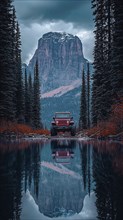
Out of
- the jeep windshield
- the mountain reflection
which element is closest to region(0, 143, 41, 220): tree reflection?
the mountain reflection

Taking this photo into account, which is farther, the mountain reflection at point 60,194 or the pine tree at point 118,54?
the pine tree at point 118,54

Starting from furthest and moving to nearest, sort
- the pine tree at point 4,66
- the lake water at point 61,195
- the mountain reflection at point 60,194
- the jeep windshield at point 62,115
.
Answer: the jeep windshield at point 62,115 < the pine tree at point 4,66 < the mountain reflection at point 60,194 < the lake water at point 61,195

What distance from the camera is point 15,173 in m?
6.77

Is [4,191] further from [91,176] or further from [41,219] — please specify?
[91,176]

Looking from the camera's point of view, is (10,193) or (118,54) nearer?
(10,193)

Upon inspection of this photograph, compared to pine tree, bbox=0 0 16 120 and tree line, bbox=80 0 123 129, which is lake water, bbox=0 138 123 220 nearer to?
tree line, bbox=80 0 123 129

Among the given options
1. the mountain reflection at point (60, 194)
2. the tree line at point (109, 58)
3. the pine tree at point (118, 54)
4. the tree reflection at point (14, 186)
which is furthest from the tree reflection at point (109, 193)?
the pine tree at point (118, 54)

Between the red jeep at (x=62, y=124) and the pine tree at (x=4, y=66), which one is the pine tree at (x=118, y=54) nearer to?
the red jeep at (x=62, y=124)

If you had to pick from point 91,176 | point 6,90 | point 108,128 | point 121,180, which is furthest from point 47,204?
point 6,90

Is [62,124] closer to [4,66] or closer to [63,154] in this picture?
[4,66]

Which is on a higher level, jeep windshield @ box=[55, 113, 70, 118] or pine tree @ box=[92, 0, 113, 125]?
pine tree @ box=[92, 0, 113, 125]

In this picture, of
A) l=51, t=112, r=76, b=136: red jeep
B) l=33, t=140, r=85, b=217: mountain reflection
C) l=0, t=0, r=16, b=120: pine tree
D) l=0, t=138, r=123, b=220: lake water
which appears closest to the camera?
l=0, t=138, r=123, b=220: lake water

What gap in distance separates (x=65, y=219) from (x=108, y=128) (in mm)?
21393

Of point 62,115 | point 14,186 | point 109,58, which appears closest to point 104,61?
point 109,58
